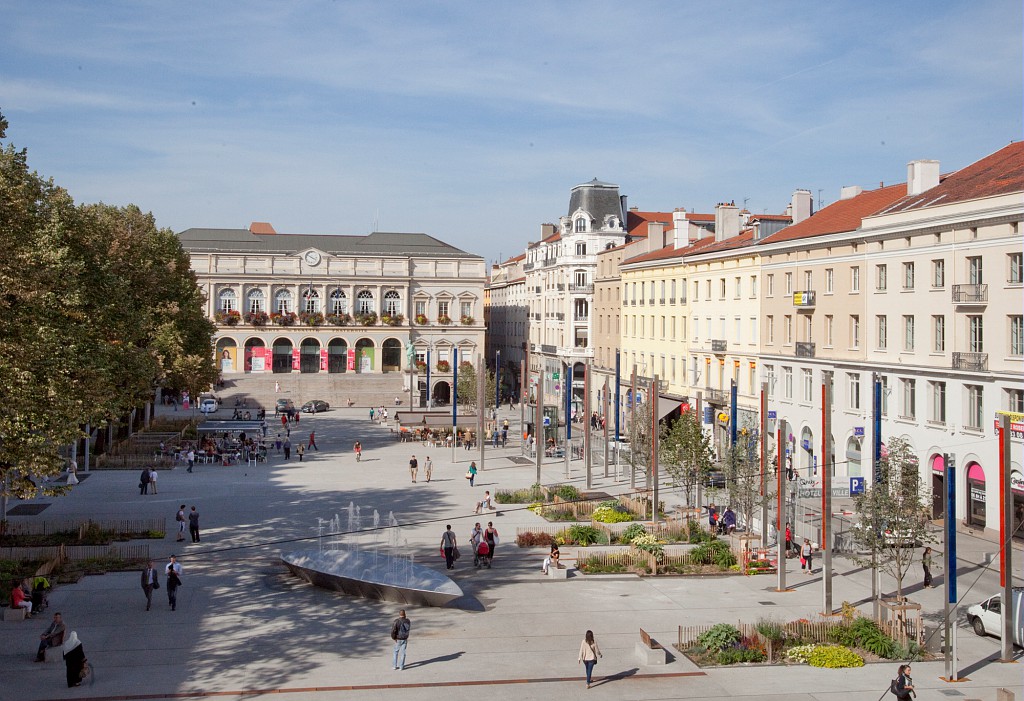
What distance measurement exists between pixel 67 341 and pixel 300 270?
8120 centimetres

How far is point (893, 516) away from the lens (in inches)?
1067

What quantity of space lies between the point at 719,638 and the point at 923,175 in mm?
32462

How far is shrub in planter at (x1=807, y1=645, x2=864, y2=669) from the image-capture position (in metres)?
23.0

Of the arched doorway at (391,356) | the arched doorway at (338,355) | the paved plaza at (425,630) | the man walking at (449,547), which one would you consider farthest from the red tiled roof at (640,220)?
the man walking at (449,547)

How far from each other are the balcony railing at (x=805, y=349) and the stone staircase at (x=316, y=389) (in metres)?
57.2

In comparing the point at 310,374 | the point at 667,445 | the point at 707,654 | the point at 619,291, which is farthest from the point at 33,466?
the point at 310,374

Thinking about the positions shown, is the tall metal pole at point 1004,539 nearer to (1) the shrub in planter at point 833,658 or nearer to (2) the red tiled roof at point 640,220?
(1) the shrub in planter at point 833,658

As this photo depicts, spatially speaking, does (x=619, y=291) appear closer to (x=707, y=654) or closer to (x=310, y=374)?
(x=310, y=374)

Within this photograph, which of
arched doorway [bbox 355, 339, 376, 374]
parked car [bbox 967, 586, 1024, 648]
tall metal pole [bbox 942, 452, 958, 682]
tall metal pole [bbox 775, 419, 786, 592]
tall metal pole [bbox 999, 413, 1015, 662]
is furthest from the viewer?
arched doorway [bbox 355, 339, 376, 374]

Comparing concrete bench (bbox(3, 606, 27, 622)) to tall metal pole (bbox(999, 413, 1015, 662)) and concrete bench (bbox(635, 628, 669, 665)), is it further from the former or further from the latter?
tall metal pole (bbox(999, 413, 1015, 662))

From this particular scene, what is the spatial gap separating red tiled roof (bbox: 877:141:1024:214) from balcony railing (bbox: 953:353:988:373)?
6.23 meters

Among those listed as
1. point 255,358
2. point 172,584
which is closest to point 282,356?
point 255,358

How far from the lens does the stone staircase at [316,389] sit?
10019cm

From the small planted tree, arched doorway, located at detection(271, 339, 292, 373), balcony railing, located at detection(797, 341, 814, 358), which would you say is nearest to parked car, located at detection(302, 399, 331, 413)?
arched doorway, located at detection(271, 339, 292, 373)
